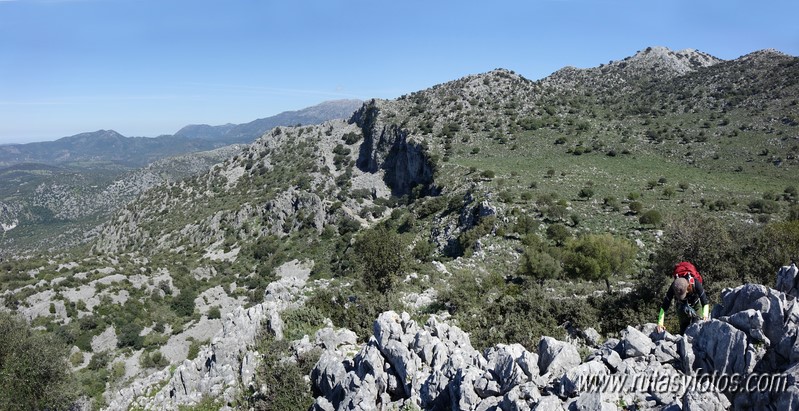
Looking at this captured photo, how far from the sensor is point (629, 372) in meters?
8.34

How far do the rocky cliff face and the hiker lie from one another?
0.39 meters

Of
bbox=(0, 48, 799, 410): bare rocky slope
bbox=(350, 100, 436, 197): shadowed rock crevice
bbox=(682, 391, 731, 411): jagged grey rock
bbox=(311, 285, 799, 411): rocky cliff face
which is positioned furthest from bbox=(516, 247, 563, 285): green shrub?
bbox=(350, 100, 436, 197): shadowed rock crevice

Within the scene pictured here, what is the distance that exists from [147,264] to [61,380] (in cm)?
3622

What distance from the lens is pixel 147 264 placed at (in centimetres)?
5450

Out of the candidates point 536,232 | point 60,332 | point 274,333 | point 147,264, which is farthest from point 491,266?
point 147,264

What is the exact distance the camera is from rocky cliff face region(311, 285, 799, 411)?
7.45 meters

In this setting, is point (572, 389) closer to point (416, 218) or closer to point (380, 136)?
point (416, 218)

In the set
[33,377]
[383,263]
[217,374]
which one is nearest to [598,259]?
[383,263]

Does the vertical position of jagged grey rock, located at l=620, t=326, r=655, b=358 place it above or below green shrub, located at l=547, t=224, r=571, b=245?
above

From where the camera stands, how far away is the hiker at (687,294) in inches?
356

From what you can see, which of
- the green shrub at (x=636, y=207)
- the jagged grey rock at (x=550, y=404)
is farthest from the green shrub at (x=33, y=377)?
the green shrub at (x=636, y=207)

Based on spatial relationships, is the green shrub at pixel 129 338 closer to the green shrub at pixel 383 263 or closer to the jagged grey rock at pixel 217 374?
the jagged grey rock at pixel 217 374

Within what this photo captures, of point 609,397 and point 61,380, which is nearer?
point 609,397

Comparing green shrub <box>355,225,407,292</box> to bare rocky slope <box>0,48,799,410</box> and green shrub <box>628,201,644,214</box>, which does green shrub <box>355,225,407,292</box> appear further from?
green shrub <box>628,201,644,214</box>
